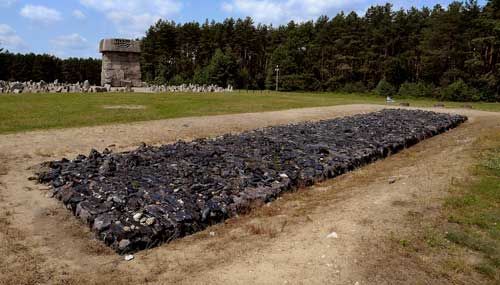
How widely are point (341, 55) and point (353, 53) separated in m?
1.71

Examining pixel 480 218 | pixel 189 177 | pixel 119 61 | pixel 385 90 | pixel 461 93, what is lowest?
pixel 480 218

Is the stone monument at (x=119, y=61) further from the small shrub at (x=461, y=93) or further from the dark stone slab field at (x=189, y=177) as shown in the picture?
the small shrub at (x=461, y=93)

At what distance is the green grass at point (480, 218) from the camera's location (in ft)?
16.5

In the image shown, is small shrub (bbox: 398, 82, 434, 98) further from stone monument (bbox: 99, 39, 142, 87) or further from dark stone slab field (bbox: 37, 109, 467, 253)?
dark stone slab field (bbox: 37, 109, 467, 253)

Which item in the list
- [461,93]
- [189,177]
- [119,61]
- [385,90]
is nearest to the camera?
Answer: [189,177]

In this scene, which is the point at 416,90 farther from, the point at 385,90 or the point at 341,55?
the point at 341,55

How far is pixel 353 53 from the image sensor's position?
5428 centimetres

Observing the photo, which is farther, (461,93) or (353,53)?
(353,53)

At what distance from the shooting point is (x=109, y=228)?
5.55 metres

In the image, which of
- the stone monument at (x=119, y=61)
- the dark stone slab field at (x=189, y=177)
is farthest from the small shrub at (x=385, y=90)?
the dark stone slab field at (x=189, y=177)

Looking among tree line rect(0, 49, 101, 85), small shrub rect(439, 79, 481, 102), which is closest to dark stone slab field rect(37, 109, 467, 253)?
small shrub rect(439, 79, 481, 102)

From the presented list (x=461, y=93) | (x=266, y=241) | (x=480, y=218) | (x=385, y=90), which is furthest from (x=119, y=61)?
(x=480, y=218)

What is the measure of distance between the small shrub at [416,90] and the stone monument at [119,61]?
90.9 ft

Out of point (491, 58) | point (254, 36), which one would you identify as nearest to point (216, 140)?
point (491, 58)
